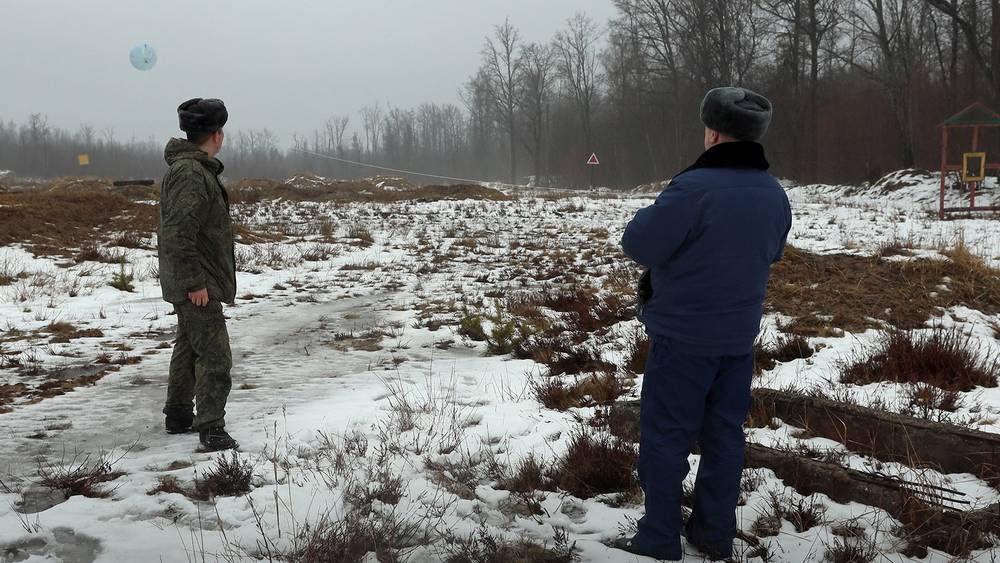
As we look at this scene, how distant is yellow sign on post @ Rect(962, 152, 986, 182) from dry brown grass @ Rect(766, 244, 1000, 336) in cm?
1038

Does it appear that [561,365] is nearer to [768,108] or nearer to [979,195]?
[768,108]

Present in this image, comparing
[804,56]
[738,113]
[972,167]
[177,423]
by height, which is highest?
[804,56]

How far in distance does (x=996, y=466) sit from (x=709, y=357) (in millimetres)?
1639

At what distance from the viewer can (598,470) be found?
3.21 m

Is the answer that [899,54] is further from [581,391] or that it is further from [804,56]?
[581,391]

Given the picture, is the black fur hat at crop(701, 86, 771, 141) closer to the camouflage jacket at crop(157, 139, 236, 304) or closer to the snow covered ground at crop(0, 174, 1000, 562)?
the snow covered ground at crop(0, 174, 1000, 562)

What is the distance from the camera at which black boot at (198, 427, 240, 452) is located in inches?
144

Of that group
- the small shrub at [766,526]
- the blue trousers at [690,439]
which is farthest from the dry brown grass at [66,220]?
the small shrub at [766,526]

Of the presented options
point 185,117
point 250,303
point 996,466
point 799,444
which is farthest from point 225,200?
point 250,303

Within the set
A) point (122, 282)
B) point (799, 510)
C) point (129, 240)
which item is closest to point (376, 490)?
point (799, 510)

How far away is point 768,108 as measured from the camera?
2.31m

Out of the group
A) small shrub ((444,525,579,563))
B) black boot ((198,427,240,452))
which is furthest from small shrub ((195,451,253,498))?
small shrub ((444,525,579,563))

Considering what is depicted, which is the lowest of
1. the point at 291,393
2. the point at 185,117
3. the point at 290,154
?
the point at 291,393

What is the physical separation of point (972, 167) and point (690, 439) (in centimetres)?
1830
